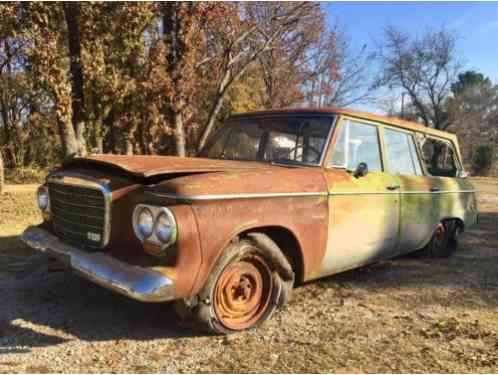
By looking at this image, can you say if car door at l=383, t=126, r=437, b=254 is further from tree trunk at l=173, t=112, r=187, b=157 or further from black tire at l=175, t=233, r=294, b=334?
tree trunk at l=173, t=112, r=187, b=157

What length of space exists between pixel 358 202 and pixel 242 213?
1444 mm

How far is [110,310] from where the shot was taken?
11.8 feet

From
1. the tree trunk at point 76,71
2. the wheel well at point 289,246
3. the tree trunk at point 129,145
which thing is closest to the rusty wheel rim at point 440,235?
the wheel well at point 289,246

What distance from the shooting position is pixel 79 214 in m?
3.30

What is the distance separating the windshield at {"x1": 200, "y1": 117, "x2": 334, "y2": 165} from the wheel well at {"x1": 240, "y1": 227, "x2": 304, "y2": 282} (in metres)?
0.79

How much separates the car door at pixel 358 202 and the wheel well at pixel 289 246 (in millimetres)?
279

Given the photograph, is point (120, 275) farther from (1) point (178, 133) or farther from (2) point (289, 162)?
(1) point (178, 133)

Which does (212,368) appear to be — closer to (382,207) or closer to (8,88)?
(382,207)

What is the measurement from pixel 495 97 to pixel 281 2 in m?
31.4

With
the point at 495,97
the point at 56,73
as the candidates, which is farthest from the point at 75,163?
the point at 495,97

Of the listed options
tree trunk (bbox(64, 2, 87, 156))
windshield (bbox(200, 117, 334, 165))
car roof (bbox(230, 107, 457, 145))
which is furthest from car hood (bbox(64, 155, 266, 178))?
tree trunk (bbox(64, 2, 87, 156))

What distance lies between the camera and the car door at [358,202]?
3.81m

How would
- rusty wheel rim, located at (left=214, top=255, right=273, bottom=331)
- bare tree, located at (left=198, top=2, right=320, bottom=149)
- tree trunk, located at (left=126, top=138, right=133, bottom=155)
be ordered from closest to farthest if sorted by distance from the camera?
rusty wheel rim, located at (left=214, top=255, right=273, bottom=331)
tree trunk, located at (left=126, top=138, right=133, bottom=155)
bare tree, located at (left=198, top=2, right=320, bottom=149)

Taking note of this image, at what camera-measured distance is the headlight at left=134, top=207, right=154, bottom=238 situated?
9.29ft
